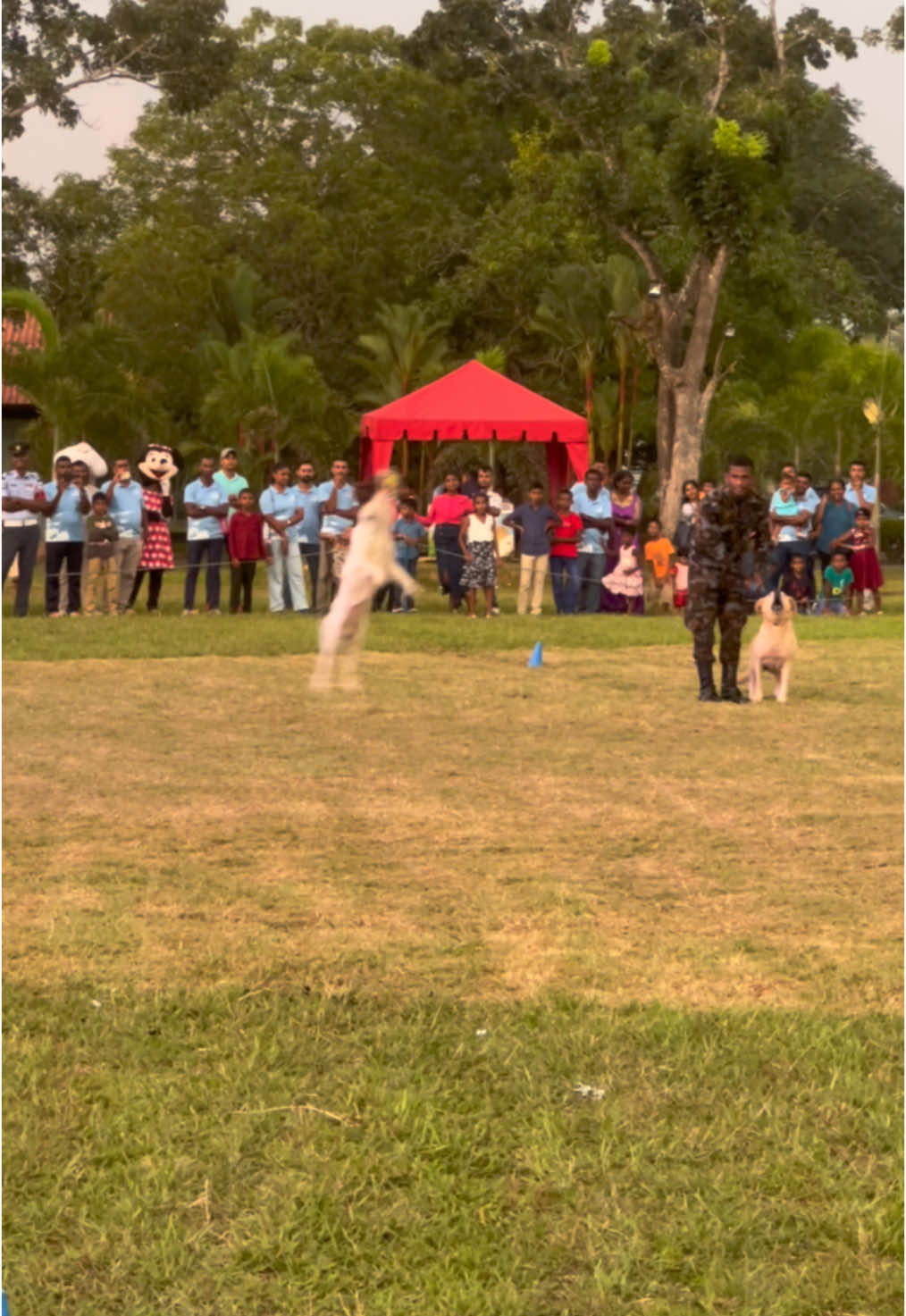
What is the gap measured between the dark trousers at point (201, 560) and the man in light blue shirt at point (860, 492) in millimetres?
1236

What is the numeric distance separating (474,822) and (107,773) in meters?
4.14

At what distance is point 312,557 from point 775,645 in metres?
17.1

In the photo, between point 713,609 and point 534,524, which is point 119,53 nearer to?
point 534,524

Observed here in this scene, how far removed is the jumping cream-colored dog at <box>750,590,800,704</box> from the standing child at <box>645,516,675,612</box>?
3.24 ft

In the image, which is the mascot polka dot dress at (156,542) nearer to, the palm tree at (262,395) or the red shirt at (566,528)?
the palm tree at (262,395)

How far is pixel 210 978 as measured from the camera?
11.7 meters

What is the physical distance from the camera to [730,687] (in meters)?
22.6

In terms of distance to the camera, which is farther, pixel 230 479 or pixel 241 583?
pixel 241 583

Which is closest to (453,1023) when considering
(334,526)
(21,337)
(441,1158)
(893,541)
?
(441,1158)

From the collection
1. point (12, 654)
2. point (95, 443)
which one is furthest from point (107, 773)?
point (95, 443)

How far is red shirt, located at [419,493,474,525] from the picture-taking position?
4324mm

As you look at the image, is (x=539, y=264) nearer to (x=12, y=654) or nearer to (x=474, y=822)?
(x=12, y=654)

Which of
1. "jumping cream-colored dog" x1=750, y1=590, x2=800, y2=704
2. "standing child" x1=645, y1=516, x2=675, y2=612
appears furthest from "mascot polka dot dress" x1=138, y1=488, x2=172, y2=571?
"jumping cream-colored dog" x1=750, y1=590, x2=800, y2=704

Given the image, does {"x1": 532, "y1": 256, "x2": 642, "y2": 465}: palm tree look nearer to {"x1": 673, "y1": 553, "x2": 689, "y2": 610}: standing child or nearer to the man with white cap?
the man with white cap
